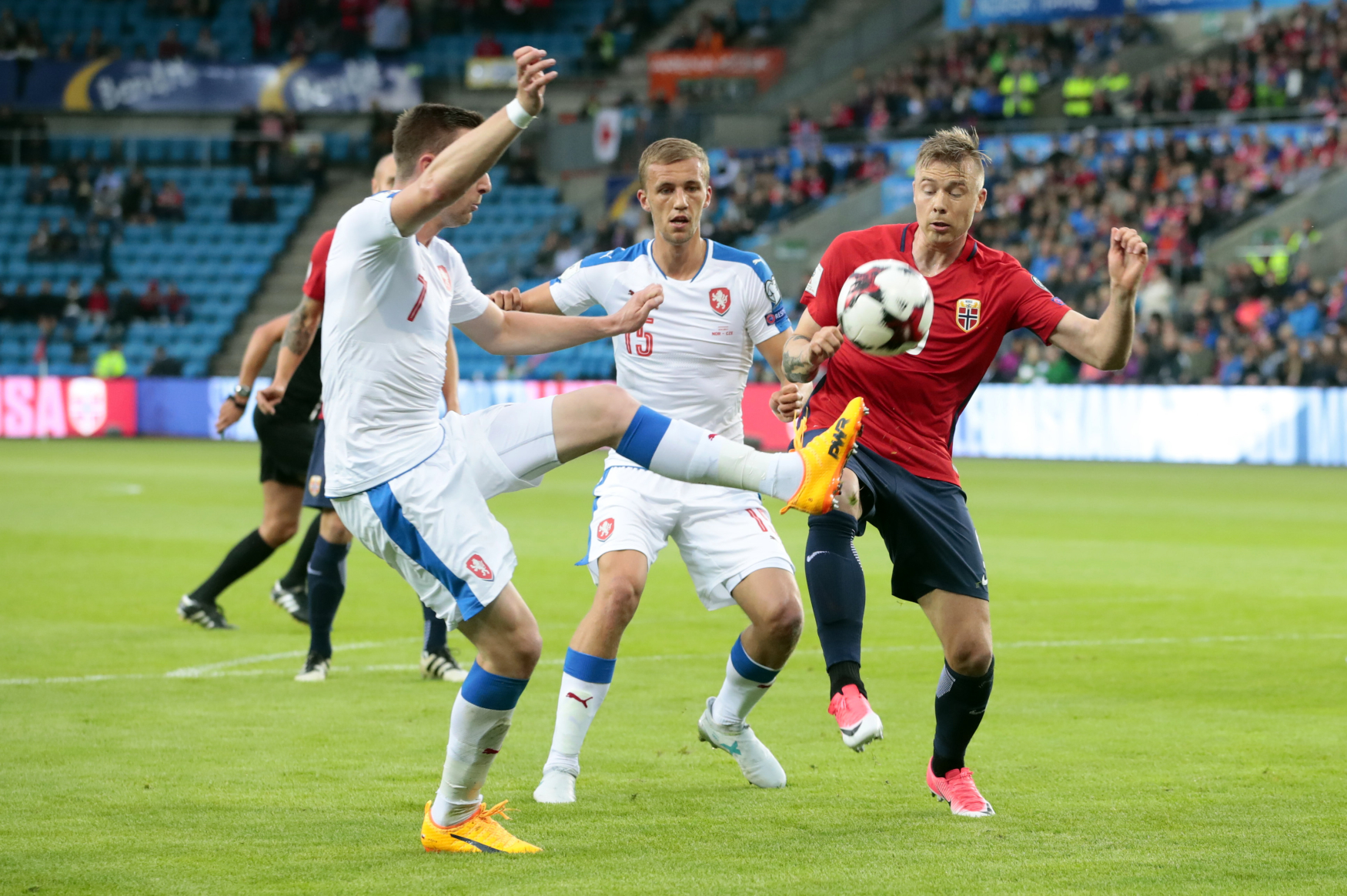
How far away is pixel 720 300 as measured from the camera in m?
6.56

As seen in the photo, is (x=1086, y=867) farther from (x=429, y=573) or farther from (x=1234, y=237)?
(x=1234, y=237)

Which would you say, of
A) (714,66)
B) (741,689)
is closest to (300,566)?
(741,689)

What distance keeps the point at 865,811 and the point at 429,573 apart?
1.75 meters

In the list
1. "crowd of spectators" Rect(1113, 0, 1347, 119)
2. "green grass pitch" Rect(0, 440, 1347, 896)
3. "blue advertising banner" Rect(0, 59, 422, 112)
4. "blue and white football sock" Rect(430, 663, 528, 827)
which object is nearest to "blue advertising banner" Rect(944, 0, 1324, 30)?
"crowd of spectators" Rect(1113, 0, 1347, 119)

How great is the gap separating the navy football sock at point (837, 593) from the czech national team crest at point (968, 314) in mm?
807

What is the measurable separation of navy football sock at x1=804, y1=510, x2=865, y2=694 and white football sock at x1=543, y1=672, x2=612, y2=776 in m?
0.91

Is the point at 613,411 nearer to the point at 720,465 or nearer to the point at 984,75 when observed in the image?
the point at 720,465

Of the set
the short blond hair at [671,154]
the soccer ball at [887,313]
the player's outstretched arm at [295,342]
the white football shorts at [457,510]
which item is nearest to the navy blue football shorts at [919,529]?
the soccer ball at [887,313]

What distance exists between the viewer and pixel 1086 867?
4.71 meters

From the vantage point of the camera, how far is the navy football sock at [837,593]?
5.39 meters

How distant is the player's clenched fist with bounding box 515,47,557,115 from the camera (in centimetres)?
456

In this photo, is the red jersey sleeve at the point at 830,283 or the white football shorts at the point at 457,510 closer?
the white football shorts at the point at 457,510

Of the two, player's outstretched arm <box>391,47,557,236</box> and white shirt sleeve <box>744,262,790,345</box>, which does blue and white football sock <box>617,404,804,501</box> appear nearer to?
player's outstretched arm <box>391,47,557,236</box>

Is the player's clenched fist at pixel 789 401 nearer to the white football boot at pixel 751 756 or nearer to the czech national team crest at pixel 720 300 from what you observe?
the czech national team crest at pixel 720 300
